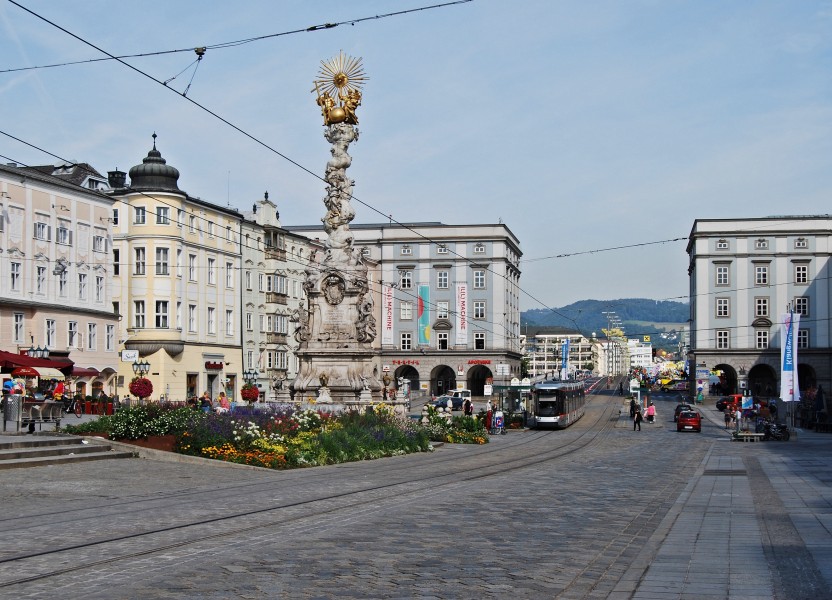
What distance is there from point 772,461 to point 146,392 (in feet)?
78.0

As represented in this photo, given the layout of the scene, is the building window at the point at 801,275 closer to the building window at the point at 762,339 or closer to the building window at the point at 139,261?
the building window at the point at 762,339

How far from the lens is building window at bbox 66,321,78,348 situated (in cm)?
5988

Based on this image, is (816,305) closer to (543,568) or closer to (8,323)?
(8,323)

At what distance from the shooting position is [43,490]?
1989cm

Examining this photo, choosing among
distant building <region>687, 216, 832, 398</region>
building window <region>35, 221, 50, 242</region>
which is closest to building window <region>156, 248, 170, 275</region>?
building window <region>35, 221, 50, 242</region>

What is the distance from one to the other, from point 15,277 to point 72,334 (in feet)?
19.8

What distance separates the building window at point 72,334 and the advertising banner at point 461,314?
54.3 meters

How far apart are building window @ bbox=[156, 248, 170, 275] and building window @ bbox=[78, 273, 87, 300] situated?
909 cm

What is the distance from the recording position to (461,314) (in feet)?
360

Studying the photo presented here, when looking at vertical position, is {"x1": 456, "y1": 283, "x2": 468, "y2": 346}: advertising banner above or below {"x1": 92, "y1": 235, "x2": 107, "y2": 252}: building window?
below

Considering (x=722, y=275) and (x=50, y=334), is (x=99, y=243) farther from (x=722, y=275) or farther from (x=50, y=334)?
(x=722, y=275)

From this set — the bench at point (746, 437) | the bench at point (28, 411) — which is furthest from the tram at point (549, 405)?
the bench at point (28, 411)

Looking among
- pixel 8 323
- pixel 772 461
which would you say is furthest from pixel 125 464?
pixel 8 323

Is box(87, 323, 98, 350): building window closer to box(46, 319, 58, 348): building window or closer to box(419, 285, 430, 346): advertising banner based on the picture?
box(46, 319, 58, 348): building window
